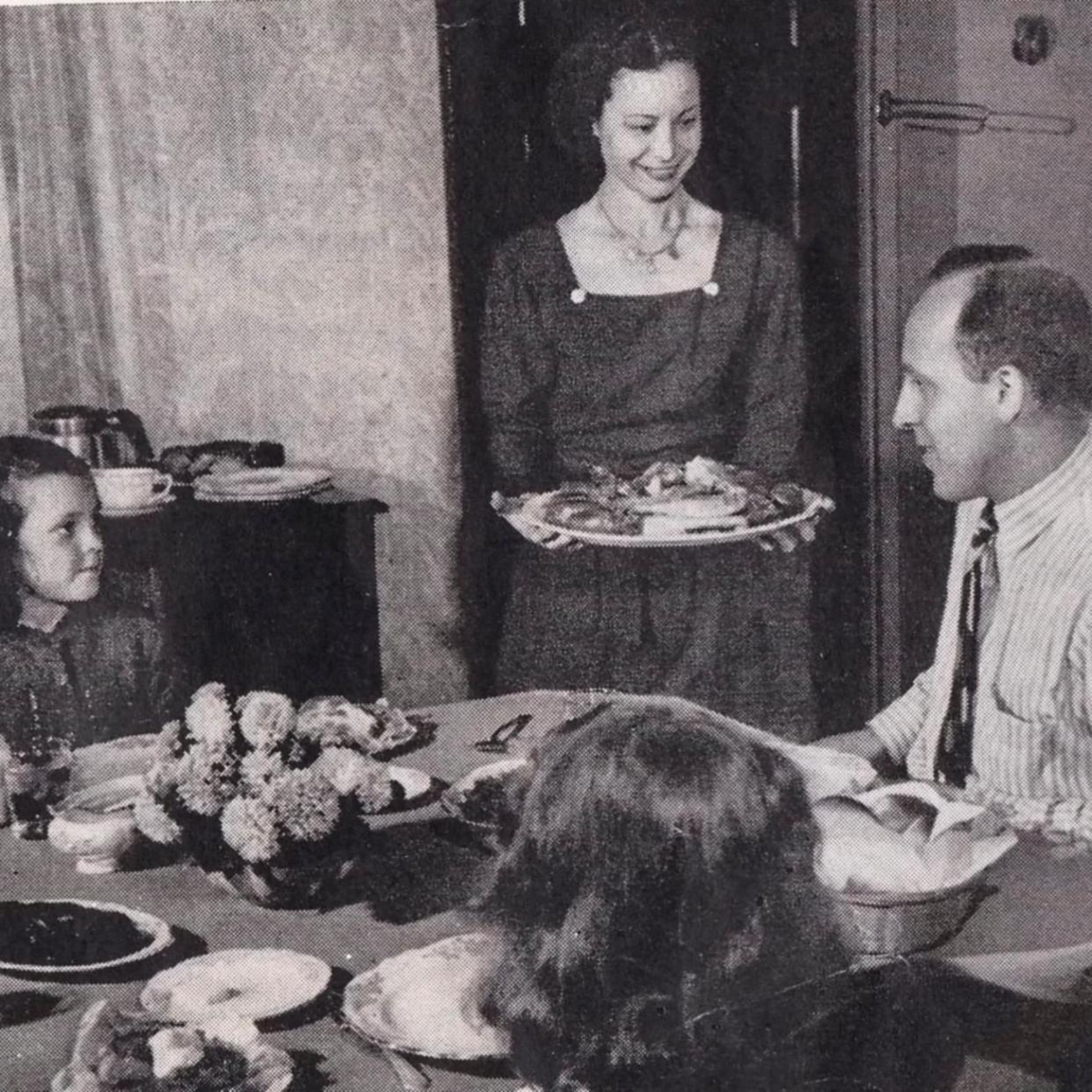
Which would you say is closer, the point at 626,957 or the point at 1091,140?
the point at 626,957

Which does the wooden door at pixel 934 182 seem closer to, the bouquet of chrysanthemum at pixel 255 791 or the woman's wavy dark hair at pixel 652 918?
the woman's wavy dark hair at pixel 652 918

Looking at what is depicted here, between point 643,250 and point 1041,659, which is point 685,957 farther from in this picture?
point 643,250

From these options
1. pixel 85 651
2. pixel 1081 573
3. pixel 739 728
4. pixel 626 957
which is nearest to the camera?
pixel 626 957

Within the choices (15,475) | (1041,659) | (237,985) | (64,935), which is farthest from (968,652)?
(15,475)

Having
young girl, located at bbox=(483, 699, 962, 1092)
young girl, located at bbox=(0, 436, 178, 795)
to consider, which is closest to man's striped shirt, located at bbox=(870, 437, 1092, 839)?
young girl, located at bbox=(483, 699, 962, 1092)

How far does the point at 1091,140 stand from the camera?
1220mm

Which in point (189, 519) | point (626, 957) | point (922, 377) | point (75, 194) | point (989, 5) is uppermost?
point (989, 5)

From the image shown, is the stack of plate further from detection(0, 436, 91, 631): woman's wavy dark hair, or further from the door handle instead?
the door handle

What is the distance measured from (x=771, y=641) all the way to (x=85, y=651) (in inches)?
26.6

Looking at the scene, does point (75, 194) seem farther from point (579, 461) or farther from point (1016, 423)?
point (1016, 423)

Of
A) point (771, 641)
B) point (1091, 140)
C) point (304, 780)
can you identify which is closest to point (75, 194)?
point (304, 780)

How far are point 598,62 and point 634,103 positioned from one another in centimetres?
5

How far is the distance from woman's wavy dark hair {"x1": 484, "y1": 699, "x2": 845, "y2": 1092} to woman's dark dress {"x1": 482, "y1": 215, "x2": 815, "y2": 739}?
36 cm

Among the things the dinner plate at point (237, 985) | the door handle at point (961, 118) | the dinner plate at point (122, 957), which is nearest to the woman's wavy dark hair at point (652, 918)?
the dinner plate at point (237, 985)
